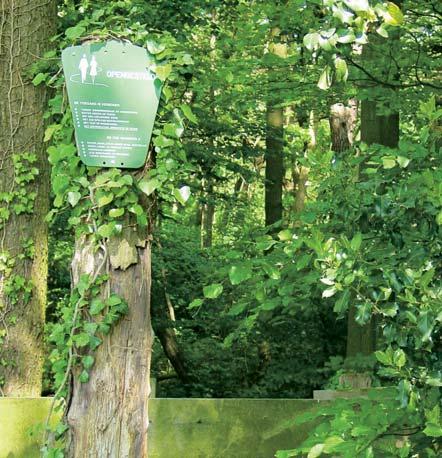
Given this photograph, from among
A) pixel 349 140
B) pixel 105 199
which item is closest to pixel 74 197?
pixel 105 199

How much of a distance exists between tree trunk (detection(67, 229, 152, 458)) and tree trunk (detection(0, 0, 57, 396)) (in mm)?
2931

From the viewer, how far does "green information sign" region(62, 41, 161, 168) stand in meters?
3.81

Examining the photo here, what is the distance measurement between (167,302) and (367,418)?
9.49m

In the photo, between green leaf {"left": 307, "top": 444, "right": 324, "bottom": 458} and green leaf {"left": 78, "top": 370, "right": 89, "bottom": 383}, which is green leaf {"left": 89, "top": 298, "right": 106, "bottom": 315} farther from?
green leaf {"left": 307, "top": 444, "right": 324, "bottom": 458}

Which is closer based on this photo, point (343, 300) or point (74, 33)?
point (343, 300)

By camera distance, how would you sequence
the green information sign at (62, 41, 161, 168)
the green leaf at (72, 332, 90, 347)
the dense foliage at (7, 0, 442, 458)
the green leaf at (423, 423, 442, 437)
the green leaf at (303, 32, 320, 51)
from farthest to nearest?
the green information sign at (62, 41, 161, 168) → the green leaf at (72, 332, 90, 347) → the dense foliage at (7, 0, 442, 458) → the green leaf at (423, 423, 442, 437) → the green leaf at (303, 32, 320, 51)

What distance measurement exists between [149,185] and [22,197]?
312cm

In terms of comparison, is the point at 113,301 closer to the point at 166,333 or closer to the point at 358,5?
the point at 358,5

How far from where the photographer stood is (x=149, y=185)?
12.5 feet

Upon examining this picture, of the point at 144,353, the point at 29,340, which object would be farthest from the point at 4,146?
the point at 144,353

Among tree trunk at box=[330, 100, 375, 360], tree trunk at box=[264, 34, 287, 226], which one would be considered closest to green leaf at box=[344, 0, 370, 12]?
tree trunk at box=[330, 100, 375, 360]

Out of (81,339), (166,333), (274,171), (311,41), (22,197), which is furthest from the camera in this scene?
(274,171)

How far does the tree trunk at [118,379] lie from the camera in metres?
3.70

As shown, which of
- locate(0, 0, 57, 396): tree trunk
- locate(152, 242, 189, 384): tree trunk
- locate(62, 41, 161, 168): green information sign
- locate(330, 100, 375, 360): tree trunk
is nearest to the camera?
locate(62, 41, 161, 168): green information sign
